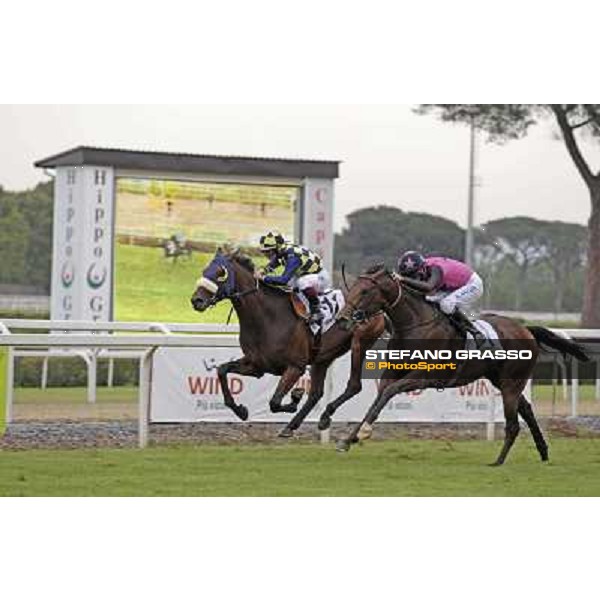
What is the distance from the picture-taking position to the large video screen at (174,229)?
523 inches

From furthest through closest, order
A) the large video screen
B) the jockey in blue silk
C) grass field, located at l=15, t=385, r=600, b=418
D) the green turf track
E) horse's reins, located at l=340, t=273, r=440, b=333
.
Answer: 1. the large video screen
2. grass field, located at l=15, t=385, r=600, b=418
3. the jockey in blue silk
4. horse's reins, located at l=340, t=273, r=440, b=333
5. the green turf track

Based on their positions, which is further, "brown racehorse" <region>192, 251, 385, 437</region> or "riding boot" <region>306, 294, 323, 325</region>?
"riding boot" <region>306, 294, 323, 325</region>

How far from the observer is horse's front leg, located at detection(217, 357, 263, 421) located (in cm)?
1203

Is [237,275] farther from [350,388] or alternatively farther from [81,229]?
[81,229]

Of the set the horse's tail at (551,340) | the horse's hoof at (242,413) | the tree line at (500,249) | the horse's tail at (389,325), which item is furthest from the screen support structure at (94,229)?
the horse's tail at (551,340)

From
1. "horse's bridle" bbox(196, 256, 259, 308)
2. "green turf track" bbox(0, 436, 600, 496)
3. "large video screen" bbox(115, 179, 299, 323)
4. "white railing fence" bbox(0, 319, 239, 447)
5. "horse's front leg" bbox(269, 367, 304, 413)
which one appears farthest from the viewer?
"large video screen" bbox(115, 179, 299, 323)

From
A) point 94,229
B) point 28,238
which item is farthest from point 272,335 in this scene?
point 94,229

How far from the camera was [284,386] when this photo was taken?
1209cm

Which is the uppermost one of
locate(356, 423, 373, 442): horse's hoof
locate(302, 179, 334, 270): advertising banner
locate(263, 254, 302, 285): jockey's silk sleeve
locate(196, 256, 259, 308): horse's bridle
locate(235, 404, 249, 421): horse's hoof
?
locate(302, 179, 334, 270): advertising banner

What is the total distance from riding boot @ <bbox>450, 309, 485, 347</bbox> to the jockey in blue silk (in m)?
0.89

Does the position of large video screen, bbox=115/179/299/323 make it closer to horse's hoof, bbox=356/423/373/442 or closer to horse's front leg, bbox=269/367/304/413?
horse's front leg, bbox=269/367/304/413

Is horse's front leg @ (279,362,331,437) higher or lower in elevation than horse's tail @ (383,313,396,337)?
lower

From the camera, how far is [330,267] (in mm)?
12570

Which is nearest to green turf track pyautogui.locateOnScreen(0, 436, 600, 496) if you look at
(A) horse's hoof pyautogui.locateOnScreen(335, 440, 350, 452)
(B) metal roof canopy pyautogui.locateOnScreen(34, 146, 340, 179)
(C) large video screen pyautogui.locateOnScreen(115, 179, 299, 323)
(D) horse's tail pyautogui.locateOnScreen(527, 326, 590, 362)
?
(A) horse's hoof pyautogui.locateOnScreen(335, 440, 350, 452)
